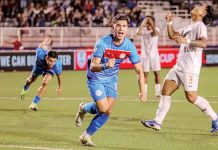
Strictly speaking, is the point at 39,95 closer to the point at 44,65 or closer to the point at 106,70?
the point at 44,65

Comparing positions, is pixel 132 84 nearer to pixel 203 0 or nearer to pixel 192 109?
pixel 192 109

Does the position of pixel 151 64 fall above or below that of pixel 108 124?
above

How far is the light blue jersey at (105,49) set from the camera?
30.5 feet

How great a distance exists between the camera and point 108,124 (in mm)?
12086

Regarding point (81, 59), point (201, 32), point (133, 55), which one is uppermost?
point (201, 32)

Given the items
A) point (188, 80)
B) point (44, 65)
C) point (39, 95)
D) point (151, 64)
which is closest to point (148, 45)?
point (151, 64)

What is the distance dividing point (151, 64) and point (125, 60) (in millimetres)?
10532

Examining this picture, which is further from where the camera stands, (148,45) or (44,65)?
(148,45)

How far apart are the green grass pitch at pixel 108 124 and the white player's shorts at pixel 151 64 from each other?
2.71 feet

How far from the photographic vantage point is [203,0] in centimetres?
3881

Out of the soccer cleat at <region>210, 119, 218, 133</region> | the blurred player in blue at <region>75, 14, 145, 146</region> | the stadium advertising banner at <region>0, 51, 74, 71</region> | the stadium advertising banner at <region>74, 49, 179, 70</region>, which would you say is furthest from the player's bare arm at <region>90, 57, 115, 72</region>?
the stadium advertising banner at <region>74, 49, 179, 70</region>

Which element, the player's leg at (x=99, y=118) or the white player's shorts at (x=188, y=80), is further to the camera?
the white player's shorts at (x=188, y=80)

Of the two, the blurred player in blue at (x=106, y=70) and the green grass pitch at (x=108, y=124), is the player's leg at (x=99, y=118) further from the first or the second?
the green grass pitch at (x=108, y=124)

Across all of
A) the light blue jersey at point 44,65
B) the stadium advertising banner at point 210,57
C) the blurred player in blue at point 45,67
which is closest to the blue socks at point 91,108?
the blurred player in blue at point 45,67
